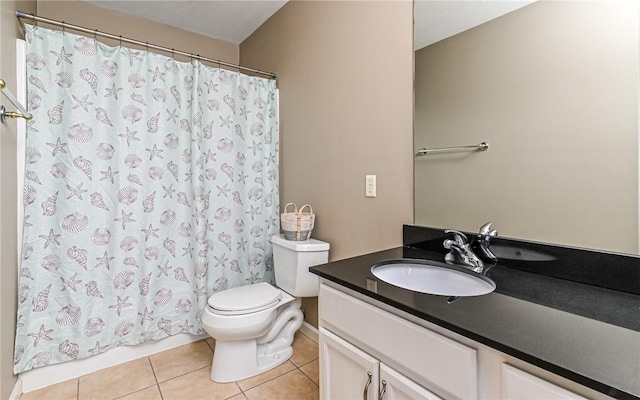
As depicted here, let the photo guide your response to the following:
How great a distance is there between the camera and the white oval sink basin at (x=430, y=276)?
1.07 m

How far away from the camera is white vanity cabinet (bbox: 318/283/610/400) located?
605mm

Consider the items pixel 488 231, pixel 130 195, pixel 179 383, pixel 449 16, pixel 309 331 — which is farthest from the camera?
pixel 309 331

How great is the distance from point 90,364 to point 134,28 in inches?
95.9

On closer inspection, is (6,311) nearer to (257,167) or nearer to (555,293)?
(257,167)

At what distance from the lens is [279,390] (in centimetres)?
165

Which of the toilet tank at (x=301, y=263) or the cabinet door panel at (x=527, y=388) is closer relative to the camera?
the cabinet door panel at (x=527, y=388)

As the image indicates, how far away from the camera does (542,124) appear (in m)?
1.04

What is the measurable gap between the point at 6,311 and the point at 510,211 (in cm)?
222

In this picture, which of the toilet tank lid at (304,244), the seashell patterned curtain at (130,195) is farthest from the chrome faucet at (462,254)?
the seashell patterned curtain at (130,195)

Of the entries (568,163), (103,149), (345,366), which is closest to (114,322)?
(103,149)

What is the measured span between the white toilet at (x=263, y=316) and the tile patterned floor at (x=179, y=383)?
0.24ft

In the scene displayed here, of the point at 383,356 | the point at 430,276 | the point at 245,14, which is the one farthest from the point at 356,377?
the point at 245,14

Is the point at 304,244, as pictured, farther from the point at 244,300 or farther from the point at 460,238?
the point at 460,238

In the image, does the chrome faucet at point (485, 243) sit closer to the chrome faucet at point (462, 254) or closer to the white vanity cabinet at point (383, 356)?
the chrome faucet at point (462, 254)
